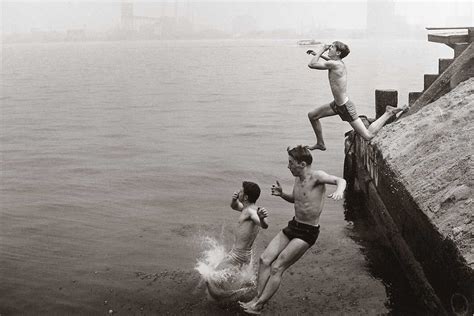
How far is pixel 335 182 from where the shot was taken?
22.3 ft

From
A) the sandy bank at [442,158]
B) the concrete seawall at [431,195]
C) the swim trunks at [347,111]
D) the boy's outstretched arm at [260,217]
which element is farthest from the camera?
the swim trunks at [347,111]

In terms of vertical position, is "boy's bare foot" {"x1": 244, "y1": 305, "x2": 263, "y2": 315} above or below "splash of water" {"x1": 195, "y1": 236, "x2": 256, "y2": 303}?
below

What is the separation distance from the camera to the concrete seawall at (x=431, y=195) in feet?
19.6

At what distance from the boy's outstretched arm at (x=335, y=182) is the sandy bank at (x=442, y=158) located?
1.07m

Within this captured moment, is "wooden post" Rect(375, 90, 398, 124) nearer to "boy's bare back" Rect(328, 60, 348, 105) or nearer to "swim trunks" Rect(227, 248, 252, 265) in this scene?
"boy's bare back" Rect(328, 60, 348, 105)

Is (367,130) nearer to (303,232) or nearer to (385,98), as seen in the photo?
(385,98)

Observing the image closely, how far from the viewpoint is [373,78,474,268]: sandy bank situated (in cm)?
629

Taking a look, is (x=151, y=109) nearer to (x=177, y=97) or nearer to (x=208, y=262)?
(x=177, y=97)

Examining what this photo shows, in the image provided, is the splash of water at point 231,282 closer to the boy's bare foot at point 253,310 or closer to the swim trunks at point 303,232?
the boy's bare foot at point 253,310

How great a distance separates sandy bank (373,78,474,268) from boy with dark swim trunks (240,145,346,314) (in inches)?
50.6

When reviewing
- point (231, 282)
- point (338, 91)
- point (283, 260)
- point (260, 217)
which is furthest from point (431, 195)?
point (338, 91)

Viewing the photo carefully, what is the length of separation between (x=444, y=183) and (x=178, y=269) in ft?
15.6

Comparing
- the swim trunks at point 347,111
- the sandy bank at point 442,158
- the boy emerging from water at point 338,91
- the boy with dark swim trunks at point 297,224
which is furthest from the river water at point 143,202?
the swim trunks at point 347,111

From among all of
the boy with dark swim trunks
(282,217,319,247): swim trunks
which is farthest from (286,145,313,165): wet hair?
(282,217,319,247): swim trunks
